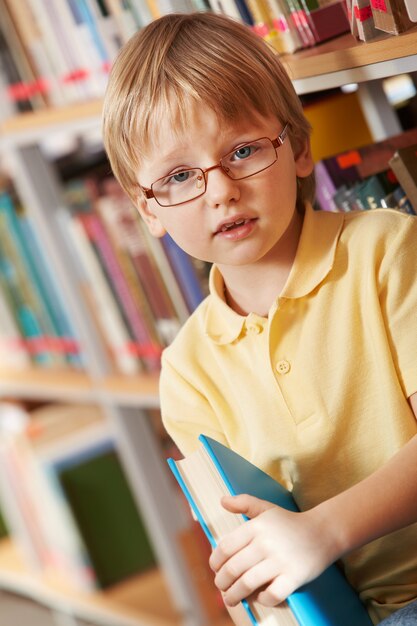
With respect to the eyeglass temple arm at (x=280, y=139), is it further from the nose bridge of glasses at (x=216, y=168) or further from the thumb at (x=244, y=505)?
the thumb at (x=244, y=505)

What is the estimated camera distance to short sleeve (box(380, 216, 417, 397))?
2.96ft

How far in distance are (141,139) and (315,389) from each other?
0.30m

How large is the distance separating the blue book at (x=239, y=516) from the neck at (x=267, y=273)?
0.18m

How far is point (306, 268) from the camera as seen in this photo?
965 mm

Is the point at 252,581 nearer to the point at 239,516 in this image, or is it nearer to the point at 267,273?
the point at 239,516

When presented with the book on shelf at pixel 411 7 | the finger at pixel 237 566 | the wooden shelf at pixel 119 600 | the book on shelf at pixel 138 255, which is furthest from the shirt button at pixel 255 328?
the wooden shelf at pixel 119 600

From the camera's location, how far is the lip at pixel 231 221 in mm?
907

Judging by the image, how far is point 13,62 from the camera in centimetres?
188

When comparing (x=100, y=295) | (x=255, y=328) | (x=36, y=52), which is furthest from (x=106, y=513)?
(x=255, y=328)

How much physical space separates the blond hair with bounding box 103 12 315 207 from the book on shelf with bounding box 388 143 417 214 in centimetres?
12

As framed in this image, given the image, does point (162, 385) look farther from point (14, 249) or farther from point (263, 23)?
point (14, 249)

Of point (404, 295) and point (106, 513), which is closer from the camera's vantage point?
point (404, 295)

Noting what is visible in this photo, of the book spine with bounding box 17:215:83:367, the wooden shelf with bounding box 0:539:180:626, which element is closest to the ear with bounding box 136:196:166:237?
the book spine with bounding box 17:215:83:367

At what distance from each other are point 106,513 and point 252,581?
153 centimetres
